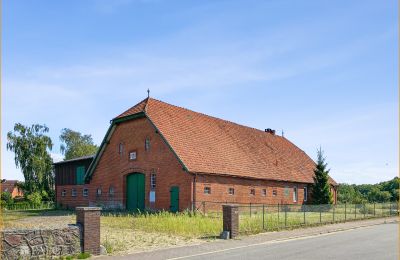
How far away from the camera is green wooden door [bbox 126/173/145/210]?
33.8 m

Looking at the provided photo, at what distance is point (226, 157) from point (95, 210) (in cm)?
Result: 2155

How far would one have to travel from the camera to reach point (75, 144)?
74.9 meters

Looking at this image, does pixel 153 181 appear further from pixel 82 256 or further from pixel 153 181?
pixel 82 256

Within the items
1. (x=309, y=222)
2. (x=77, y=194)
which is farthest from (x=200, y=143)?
(x=77, y=194)

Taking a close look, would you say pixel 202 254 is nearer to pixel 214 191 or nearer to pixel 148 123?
pixel 214 191

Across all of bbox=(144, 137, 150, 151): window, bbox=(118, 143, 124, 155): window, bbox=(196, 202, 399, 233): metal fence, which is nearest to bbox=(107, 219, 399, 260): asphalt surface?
bbox=(196, 202, 399, 233): metal fence

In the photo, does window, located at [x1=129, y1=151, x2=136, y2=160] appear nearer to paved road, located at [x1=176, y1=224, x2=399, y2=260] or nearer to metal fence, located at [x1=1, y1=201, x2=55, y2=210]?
paved road, located at [x1=176, y1=224, x2=399, y2=260]

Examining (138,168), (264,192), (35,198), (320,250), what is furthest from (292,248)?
(35,198)

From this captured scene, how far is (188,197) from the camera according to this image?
29984 millimetres

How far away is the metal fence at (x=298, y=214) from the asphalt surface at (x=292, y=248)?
1637 mm

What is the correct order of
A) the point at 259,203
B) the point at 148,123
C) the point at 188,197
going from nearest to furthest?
the point at 188,197
the point at 148,123
the point at 259,203

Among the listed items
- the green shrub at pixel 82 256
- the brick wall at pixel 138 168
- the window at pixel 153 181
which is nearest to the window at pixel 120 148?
the brick wall at pixel 138 168

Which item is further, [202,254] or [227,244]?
[227,244]

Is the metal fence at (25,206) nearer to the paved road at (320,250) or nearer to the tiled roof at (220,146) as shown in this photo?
the tiled roof at (220,146)
